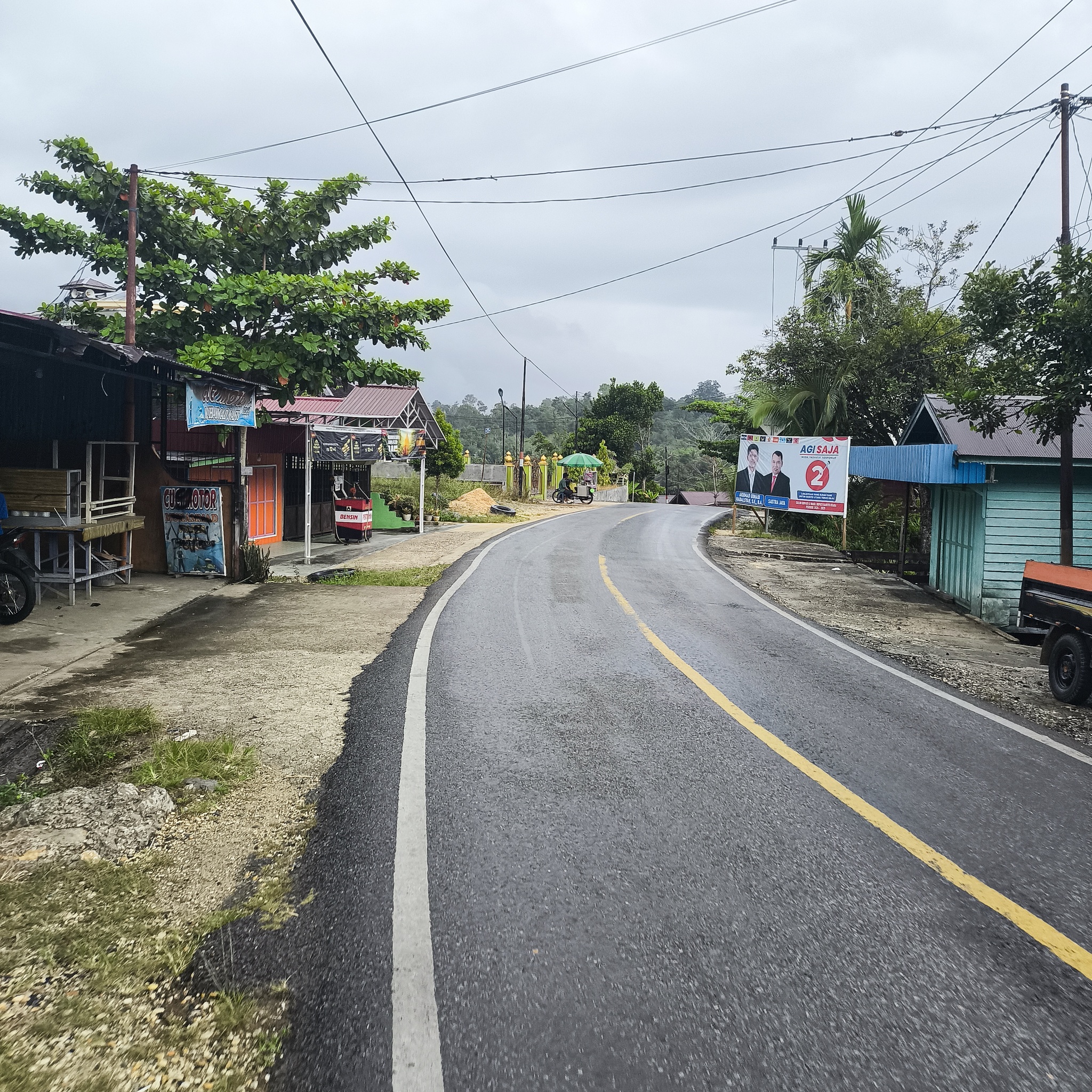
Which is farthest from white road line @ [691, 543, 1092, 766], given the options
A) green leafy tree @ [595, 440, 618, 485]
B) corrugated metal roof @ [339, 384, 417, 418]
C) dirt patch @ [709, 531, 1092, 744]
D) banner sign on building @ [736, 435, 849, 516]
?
green leafy tree @ [595, 440, 618, 485]

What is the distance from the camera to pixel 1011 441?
570 inches

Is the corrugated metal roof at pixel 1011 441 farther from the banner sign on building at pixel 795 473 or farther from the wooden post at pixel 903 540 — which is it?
the banner sign on building at pixel 795 473

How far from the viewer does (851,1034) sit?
114 inches

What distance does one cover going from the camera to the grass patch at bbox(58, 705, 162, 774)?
543cm

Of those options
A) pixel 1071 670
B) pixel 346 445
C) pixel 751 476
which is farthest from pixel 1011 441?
pixel 346 445

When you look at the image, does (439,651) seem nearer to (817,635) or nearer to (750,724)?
(750,724)

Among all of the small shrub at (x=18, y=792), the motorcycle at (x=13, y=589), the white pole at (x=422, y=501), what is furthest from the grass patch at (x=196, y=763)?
the white pole at (x=422, y=501)

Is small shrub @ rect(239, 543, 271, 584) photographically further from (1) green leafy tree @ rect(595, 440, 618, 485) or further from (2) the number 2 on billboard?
(1) green leafy tree @ rect(595, 440, 618, 485)

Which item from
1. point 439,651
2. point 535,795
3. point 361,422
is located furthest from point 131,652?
point 361,422

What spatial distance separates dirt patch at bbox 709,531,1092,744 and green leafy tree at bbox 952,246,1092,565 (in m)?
3.00

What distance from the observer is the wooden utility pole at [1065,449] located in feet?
42.0

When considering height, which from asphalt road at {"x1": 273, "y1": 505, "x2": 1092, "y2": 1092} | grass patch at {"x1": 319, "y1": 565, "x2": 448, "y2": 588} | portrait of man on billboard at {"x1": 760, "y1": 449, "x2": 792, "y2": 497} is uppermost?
portrait of man on billboard at {"x1": 760, "y1": 449, "x2": 792, "y2": 497}

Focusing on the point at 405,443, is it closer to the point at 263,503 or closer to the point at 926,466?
the point at 263,503

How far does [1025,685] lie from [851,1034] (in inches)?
267
